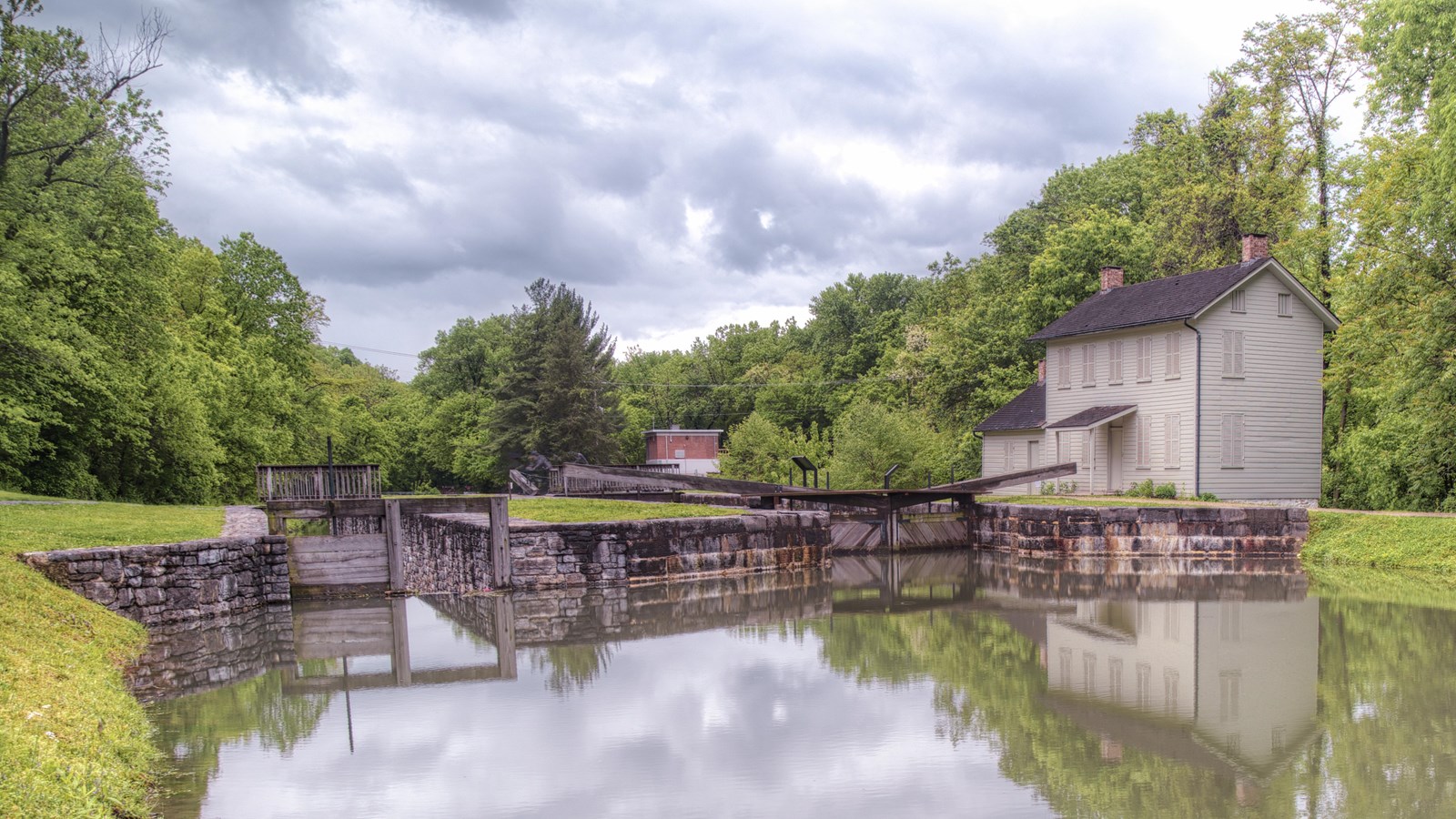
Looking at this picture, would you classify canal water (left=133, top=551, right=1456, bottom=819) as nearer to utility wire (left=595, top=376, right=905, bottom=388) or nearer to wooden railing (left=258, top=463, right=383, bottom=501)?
wooden railing (left=258, top=463, right=383, bottom=501)

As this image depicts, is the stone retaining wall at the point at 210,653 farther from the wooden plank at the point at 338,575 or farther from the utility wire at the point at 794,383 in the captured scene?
the utility wire at the point at 794,383

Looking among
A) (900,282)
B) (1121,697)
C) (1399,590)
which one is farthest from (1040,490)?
(900,282)

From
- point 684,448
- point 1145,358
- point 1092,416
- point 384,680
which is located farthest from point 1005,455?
point 384,680

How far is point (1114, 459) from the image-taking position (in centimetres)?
3041

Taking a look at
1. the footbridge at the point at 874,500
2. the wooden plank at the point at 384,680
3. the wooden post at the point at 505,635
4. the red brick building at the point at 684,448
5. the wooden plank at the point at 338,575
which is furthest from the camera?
the red brick building at the point at 684,448

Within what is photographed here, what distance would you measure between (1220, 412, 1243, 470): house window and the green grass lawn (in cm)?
1404

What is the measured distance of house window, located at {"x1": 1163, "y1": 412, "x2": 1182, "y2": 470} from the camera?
1098 inches

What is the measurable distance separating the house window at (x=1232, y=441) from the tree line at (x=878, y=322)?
276 centimetres

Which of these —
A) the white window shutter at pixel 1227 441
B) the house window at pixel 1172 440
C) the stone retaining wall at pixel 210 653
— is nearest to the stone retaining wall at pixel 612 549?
the stone retaining wall at pixel 210 653

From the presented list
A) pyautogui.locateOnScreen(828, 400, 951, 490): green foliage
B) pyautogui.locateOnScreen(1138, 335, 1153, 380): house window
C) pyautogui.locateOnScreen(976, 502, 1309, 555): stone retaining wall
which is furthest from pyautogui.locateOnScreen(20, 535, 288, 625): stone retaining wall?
pyautogui.locateOnScreen(1138, 335, 1153, 380): house window

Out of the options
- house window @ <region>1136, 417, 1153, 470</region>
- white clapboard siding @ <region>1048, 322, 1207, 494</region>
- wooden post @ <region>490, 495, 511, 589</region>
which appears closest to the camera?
wooden post @ <region>490, 495, 511, 589</region>

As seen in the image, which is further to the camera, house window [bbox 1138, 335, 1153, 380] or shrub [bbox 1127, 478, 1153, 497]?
house window [bbox 1138, 335, 1153, 380]

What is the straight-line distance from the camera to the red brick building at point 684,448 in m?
58.5

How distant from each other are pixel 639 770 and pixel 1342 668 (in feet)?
26.3
